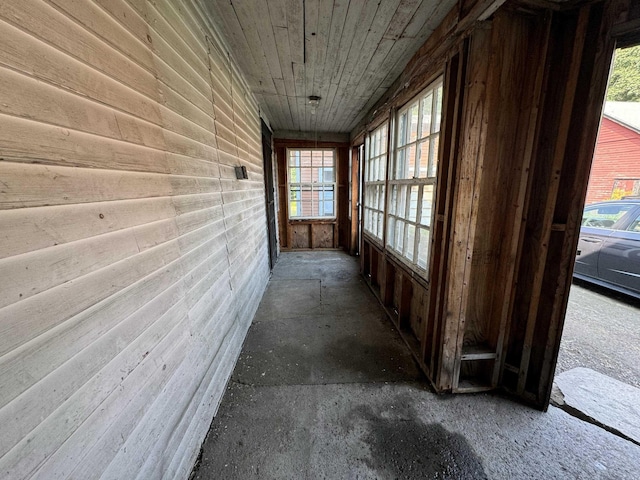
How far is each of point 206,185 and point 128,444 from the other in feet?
4.16

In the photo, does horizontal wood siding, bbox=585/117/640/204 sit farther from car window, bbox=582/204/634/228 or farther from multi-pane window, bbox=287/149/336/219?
multi-pane window, bbox=287/149/336/219

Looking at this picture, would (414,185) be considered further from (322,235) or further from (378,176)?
(322,235)

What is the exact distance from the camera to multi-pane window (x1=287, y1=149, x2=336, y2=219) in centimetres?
532

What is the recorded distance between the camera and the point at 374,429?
1.48m

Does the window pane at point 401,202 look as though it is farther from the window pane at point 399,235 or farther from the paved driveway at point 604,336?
the paved driveway at point 604,336

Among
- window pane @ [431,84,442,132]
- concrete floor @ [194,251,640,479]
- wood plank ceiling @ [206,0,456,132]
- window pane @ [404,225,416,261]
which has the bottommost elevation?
concrete floor @ [194,251,640,479]

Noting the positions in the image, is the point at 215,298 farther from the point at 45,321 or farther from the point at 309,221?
the point at 309,221

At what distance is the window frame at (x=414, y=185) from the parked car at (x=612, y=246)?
6.56 feet

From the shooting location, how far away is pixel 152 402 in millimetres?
973

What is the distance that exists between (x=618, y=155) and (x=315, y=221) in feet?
29.6

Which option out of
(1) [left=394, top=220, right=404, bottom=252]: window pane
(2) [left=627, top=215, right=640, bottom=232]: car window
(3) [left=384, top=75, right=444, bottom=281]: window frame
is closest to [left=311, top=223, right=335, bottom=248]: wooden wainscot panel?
(3) [left=384, top=75, right=444, bottom=281]: window frame

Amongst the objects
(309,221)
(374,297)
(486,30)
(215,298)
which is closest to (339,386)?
(215,298)

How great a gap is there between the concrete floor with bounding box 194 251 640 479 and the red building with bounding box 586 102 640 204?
26.1ft

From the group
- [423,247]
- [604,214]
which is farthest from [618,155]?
[423,247]
